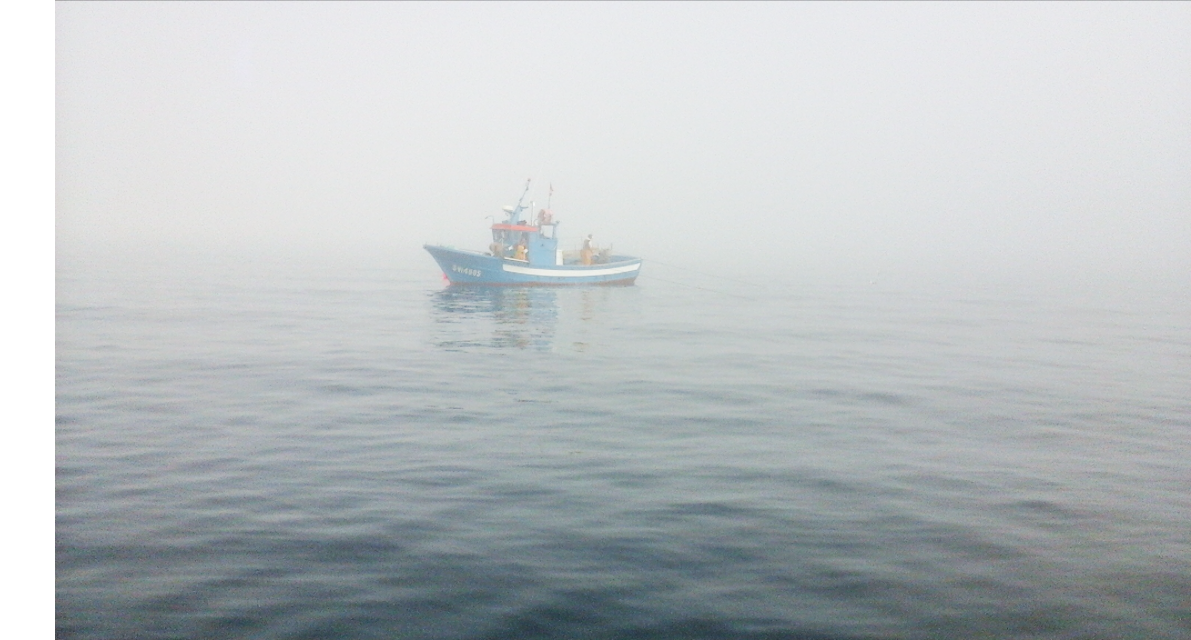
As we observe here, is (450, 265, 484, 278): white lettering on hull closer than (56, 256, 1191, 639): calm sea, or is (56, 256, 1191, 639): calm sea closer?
Answer: (56, 256, 1191, 639): calm sea

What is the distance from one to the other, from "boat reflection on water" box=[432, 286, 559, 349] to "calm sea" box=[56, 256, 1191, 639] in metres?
1.06

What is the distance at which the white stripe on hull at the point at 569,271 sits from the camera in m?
49.4

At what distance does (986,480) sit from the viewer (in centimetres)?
1218

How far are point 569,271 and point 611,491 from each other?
4095 cm

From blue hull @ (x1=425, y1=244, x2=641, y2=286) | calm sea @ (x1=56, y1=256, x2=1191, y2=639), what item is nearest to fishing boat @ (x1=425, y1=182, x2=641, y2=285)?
blue hull @ (x1=425, y1=244, x2=641, y2=286)

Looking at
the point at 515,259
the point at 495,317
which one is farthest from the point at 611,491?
the point at 515,259

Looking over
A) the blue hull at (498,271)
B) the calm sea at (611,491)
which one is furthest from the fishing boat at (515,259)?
the calm sea at (611,491)

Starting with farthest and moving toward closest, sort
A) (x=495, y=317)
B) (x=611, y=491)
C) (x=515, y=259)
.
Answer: (x=515, y=259) < (x=495, y=317) < (x=611, y=491)

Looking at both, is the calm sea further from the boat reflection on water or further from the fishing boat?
the fishing boat

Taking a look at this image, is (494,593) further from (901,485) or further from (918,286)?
(918,286)

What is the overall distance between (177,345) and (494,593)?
21048mm

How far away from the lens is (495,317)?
114ft

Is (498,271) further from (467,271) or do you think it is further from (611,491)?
(611,491)

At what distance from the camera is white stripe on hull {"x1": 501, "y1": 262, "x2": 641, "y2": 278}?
49.4 m
